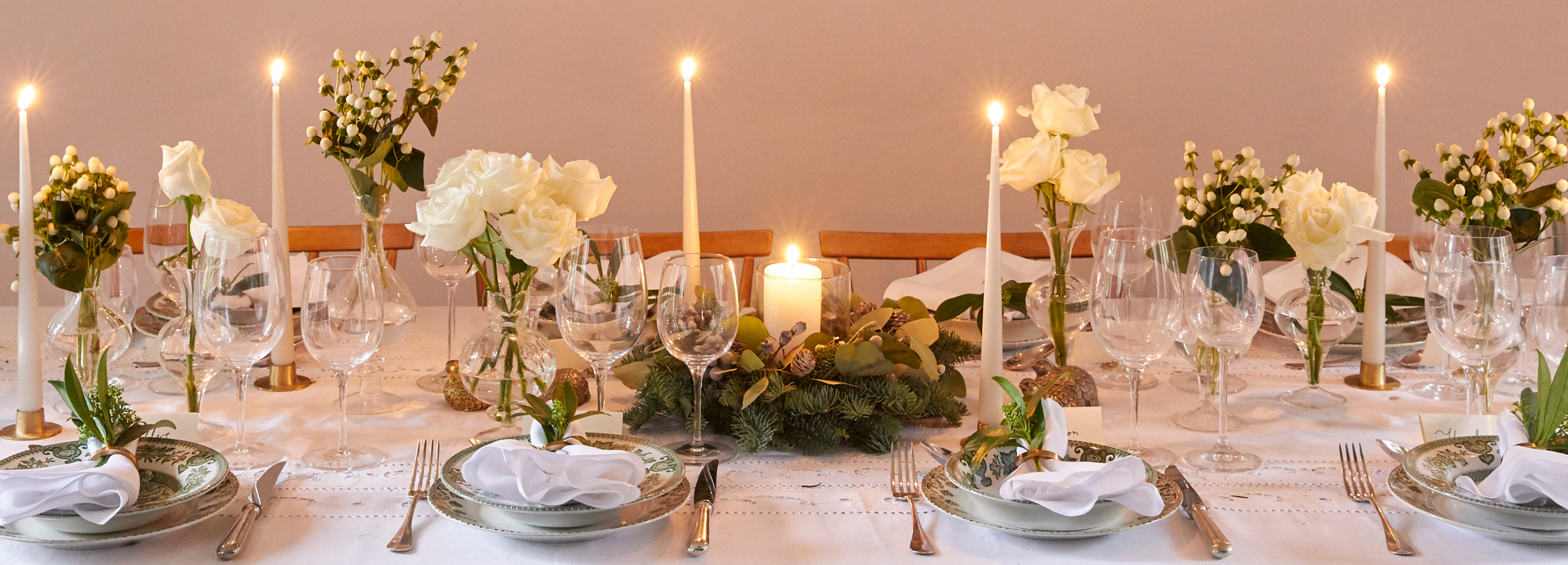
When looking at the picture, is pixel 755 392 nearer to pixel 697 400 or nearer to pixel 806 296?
pixel 697 400

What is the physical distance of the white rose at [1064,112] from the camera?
1.29 metres

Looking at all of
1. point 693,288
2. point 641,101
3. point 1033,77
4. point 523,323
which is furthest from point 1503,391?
point 641,101

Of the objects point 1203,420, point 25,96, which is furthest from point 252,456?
point 1203,420

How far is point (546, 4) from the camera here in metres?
3.07

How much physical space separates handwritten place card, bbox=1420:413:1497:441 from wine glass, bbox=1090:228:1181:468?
0.96 feet

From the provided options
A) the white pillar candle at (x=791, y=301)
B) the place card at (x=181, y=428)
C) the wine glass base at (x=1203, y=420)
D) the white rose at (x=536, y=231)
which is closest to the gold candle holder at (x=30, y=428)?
the place card at (x=181, y=428)

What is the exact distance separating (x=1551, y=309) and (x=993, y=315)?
0.53m

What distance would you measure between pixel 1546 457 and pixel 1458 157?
60cm

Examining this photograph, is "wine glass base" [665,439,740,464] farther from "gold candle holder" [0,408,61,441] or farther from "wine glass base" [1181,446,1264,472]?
"gold candle holder" [0,408,61,441]

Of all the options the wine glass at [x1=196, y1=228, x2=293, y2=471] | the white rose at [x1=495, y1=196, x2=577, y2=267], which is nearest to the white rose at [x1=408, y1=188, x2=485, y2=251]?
the white rose at [x1=495, y1=196, x2=577, y2=267]

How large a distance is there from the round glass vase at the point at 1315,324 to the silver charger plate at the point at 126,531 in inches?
46.4

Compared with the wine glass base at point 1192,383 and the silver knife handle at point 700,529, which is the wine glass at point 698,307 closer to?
the silver knife handle at point 700,529

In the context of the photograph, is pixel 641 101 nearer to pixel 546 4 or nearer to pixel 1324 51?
pixel 546 4

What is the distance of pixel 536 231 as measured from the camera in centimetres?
111
